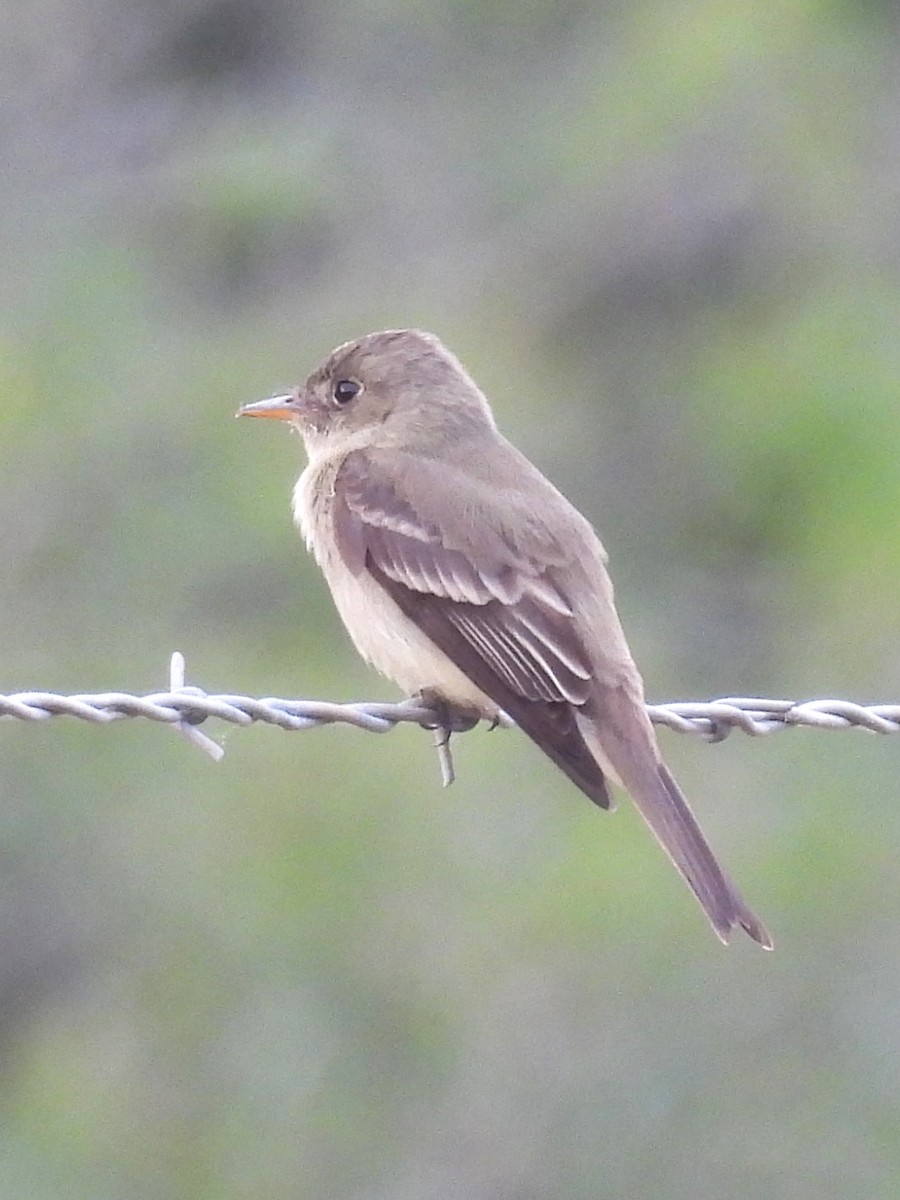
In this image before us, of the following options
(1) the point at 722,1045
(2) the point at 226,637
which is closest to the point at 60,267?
(2) the point at 226,637

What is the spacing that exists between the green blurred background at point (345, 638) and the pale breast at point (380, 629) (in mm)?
571

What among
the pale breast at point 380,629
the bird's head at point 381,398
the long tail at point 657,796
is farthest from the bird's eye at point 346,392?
the long tail at point 657,796

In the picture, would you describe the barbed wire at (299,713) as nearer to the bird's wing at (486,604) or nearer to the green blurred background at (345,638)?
the bird's wing at (486,604)

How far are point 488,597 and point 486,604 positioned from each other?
→ 0.05 ft

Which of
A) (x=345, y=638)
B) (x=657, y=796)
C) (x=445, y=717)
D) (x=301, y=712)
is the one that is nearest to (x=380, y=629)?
(x=445, y=717)

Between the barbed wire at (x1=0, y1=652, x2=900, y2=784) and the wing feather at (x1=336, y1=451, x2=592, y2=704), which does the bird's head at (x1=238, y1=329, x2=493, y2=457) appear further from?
the barbed wire at (x1=0, y1=652, x2=900, y2=784)

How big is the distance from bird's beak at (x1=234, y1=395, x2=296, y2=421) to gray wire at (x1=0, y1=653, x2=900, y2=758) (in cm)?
148

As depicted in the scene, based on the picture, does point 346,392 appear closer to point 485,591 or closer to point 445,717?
point 485,591

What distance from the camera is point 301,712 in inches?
152

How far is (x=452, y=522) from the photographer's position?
499 cm

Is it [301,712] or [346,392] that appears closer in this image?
[301,712]

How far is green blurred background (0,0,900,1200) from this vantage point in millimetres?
6848

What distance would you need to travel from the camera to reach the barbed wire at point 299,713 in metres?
3.59

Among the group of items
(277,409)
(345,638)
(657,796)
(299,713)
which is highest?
(277,409)
